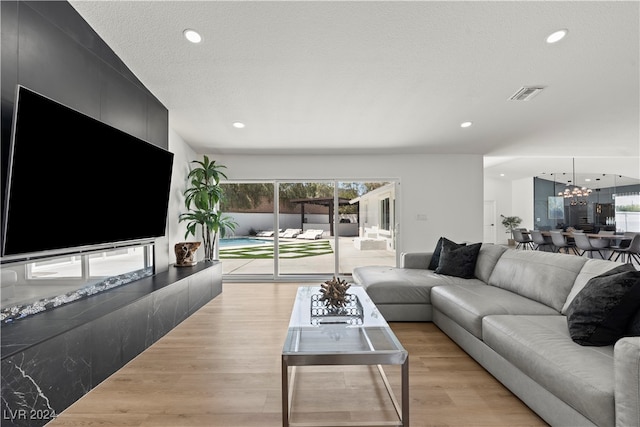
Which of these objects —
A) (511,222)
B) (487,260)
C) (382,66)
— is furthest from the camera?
(511,222)

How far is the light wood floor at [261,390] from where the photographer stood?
1.84 meters

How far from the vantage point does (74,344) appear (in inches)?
77.7

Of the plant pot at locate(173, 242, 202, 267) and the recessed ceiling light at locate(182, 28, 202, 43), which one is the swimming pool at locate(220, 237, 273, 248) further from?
the recessed ceiling light at locate(182, 28, 202, 43)

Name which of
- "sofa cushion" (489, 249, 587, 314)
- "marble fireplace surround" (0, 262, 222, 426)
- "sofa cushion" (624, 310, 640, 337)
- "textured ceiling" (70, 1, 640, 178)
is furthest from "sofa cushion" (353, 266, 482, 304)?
"marble fireplace surround" (0, 262, 222, 426)

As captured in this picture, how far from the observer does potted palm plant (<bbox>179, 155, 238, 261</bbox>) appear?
5.06m

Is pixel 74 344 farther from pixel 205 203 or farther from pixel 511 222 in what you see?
pixel 511 222

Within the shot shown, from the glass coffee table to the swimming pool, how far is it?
371cm

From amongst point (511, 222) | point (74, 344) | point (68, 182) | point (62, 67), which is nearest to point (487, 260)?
point (74, 344)

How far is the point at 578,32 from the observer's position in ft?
7.99

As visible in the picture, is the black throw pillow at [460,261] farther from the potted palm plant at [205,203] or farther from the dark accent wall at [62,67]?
the dark accent wall at [62,67]

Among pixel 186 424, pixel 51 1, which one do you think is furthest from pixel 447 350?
pixel 51 1

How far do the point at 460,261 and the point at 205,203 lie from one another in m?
3.79

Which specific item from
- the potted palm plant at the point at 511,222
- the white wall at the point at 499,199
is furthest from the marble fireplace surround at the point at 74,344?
the potted palm plant at the point at 511,222

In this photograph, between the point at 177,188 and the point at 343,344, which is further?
the point at 177,188
